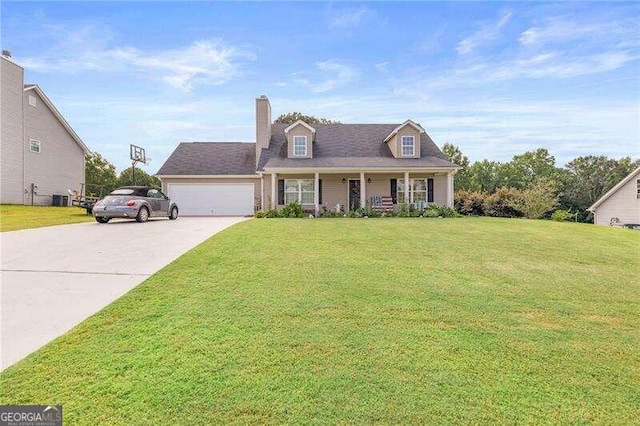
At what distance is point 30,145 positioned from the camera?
22.0 m

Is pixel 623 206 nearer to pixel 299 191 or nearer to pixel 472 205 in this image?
pixel 472 205

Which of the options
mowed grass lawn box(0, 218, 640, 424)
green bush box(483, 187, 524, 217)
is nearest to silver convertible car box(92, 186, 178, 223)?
mowed grass lawn box(0, 218, 640, 424)

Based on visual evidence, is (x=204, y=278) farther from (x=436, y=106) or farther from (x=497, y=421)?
(x=436, y=106)

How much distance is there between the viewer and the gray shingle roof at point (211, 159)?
23.5 metres

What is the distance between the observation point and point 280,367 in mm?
3176

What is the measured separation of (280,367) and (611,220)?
33.8 metres

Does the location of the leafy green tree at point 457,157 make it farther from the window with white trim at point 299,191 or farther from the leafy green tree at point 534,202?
the window with white trim at point 299,191

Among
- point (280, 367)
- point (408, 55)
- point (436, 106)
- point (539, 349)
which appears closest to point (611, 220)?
point (436, 106)

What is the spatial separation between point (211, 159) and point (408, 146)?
1310cm

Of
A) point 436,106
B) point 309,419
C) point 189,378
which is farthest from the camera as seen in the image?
point 436,106

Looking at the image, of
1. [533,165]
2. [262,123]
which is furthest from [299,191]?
[533,165]

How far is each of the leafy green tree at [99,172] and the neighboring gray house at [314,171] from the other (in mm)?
25752

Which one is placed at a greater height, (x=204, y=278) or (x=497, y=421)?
(x=204, y=278)

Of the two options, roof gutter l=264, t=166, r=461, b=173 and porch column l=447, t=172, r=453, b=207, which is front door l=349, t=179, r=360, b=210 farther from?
porch column l=447, t=172, r=453, b=207
